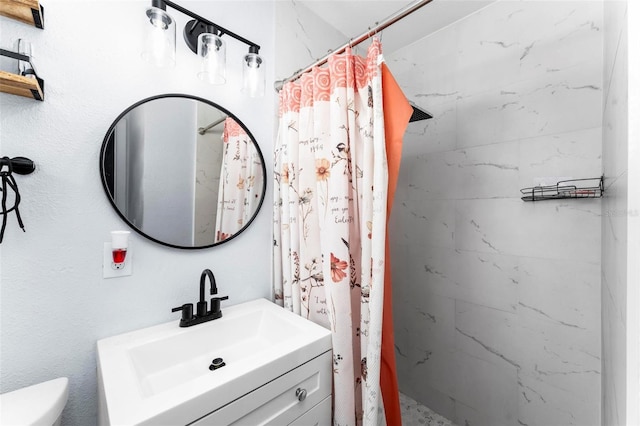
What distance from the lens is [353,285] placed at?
117 cm

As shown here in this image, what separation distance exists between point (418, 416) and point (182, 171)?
212 cm

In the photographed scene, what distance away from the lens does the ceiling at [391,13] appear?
1604 mm

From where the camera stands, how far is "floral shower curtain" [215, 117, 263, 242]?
129 centimetres

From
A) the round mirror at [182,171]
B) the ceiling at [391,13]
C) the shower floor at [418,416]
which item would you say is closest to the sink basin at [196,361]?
the round mirror at [182,171]

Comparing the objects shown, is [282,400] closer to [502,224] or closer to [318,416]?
[318,416]

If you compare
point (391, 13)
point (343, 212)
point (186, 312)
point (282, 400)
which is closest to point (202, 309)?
point (186, 312)

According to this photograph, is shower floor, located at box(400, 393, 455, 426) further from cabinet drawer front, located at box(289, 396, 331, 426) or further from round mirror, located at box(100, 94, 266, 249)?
round mirror, located at box(100, 94, 266, 249)

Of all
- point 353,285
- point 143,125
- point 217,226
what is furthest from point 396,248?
point 143,125

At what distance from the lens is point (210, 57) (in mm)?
1027

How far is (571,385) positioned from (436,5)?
2215 mm

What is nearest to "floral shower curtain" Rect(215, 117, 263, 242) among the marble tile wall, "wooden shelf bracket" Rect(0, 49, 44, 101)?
"wooden shelf bracket" Rect(0, 49, 44, 101)

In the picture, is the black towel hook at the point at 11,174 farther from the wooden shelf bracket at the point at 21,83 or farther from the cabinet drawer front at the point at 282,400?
the cabinet drawer front at the point at 282,400

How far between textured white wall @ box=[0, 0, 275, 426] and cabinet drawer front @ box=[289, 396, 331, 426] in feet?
2.20

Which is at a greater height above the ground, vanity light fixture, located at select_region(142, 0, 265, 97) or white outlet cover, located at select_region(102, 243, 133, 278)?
vanity light fixture, located at select_region(142, 0, 265, 97)
